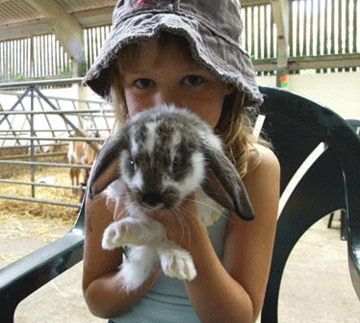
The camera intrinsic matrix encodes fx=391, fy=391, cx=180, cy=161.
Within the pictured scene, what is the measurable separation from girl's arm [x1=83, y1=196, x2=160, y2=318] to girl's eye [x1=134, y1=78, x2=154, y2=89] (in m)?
0.29

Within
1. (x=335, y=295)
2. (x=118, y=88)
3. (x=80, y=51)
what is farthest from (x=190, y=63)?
(x=80, y=51)

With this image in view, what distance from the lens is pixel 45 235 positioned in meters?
3.08

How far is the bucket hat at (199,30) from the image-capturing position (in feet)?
2.42

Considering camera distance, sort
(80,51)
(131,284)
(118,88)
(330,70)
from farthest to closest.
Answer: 1. (80,51)
2. (330,70)
3. (118,88)
4. (131,284)

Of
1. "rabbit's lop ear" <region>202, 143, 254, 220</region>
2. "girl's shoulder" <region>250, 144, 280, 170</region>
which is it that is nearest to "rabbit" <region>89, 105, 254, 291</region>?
"rabbit's lop ear" <region>202, 143, 254, 220</region>

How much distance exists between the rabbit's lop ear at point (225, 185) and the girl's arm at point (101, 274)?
0.29m

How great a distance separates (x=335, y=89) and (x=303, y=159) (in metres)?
5.27

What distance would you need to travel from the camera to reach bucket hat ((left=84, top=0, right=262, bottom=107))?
737mm

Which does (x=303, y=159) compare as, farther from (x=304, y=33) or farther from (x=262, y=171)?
(x=304, y=33)

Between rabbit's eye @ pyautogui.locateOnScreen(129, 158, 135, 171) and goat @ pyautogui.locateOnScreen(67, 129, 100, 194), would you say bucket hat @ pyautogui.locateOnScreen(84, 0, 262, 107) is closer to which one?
rabbit's eye @ pyautogui.locateOnScreen(129, 158, 135, 171)

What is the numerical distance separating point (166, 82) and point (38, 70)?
28.9 ft

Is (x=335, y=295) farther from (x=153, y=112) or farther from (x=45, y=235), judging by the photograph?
(x=45, y=235)

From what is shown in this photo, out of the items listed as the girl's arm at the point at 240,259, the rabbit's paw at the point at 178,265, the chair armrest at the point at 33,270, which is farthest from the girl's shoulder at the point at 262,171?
the chair armrest at the point at 33,270

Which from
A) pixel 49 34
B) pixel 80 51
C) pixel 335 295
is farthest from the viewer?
pixel 49 34
